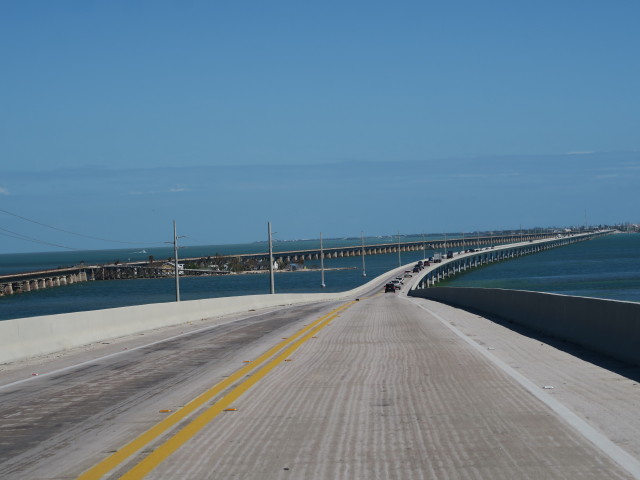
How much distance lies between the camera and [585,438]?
25.5 feet

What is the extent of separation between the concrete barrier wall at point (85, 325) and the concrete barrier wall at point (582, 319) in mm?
10779

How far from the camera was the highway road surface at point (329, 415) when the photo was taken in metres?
7.04

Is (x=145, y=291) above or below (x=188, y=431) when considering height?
below

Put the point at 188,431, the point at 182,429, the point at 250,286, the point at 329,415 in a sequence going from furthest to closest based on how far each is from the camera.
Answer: the point at 250,286, the point at 329,415, the point at 182,429, the point at 188,431

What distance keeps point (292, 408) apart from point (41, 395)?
158 inches

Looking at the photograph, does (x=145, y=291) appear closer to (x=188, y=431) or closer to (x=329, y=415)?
(x=329, y=415)

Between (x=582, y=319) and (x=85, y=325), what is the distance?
11977mm

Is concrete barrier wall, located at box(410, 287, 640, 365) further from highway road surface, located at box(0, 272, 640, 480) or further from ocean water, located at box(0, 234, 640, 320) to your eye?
ocean water, located at box(0, 234, 640, 320)

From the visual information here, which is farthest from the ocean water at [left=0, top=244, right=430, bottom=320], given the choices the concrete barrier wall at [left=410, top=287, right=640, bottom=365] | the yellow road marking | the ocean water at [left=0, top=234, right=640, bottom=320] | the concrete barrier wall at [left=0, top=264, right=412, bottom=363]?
the yellow road marking

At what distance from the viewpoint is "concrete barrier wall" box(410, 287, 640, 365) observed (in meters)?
13.2

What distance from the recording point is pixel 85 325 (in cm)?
2191

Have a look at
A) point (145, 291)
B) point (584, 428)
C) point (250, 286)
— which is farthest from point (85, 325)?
point (145, 291)

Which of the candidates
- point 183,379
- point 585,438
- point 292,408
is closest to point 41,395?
point 183,379

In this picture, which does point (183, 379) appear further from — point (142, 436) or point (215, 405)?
point (142, 436)
